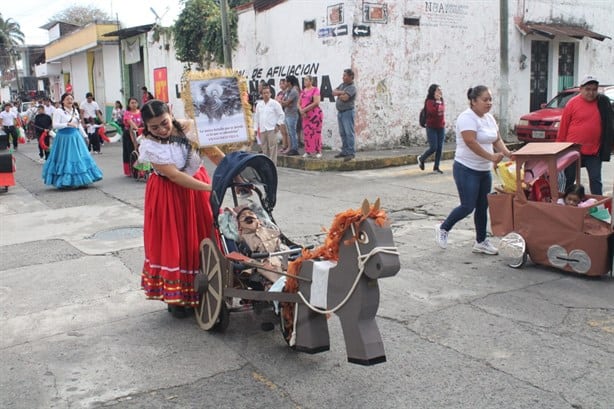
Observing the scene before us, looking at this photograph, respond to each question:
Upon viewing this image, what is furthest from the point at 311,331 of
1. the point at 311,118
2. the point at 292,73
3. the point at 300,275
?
the point at 292,73

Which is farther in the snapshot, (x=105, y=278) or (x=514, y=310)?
(x=105, y=278)

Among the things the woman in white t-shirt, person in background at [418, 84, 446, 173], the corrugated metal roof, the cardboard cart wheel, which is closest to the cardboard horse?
the cardboard cart wheel

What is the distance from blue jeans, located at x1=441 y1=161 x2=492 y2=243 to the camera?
638cm

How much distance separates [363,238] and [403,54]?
1330cm

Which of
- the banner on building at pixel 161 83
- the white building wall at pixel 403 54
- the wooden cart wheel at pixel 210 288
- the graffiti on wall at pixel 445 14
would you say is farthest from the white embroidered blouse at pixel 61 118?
Result: the banner on building at pixel 161 83

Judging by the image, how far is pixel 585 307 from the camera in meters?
5.01

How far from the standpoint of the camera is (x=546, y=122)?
1471 cm

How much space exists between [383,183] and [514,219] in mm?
5324

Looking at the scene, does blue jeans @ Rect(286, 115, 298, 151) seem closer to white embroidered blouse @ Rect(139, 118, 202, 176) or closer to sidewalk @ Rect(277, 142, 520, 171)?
sidewalk @ Rect(277, 142, 520, 171)

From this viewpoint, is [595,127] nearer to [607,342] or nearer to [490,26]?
[607,342]

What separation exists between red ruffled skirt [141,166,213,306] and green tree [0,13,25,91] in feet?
229

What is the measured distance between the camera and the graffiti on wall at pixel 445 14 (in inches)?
636

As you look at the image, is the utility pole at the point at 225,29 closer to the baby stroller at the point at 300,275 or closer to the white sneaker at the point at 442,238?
the white sneaker at the point at 442,238

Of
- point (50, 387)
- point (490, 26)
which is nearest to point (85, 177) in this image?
point (50, 387)
